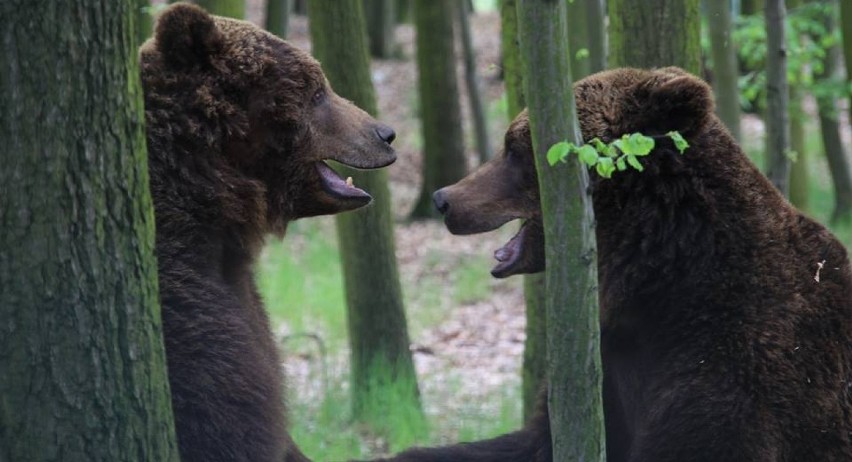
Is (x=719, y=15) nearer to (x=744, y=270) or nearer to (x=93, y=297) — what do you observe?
(x=744, y=270)

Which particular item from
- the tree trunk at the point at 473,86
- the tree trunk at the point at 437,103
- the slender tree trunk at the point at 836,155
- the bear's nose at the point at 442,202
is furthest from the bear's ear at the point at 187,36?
the tree trunk at the point at 473,86

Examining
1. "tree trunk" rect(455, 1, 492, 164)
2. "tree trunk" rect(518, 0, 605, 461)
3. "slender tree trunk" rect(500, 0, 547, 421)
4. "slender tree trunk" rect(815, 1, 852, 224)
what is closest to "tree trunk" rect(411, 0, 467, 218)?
"tree trunk" rect(455, 1, 492, 164)

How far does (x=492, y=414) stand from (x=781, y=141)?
2.68 m

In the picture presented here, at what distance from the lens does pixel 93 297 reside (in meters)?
3.23

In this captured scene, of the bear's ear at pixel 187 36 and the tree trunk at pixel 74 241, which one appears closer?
the tree trunk at pixel 74 241

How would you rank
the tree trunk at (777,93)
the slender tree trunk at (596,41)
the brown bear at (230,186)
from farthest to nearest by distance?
the slender tree trunk at (596,41) < the tree trunk at (777,93) < the brown bear at (230,186)

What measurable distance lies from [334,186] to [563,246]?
69.5 inches

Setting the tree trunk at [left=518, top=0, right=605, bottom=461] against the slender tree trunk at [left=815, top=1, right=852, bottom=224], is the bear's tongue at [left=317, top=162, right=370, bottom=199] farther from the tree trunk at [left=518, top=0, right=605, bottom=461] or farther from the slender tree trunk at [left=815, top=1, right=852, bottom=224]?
the slender tree trunk at [left=815, top=1, right=852, bottom=224]

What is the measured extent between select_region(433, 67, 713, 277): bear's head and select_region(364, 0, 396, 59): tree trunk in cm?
1839

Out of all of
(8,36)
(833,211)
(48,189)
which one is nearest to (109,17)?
(8,36)

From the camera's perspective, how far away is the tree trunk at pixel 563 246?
3.28 m

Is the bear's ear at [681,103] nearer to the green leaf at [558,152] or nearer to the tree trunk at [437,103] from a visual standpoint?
the green leaf at [558,152]

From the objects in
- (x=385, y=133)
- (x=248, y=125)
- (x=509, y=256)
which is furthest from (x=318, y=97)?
(x=509, y=256)

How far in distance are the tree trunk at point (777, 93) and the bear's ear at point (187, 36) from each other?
4342 mm
